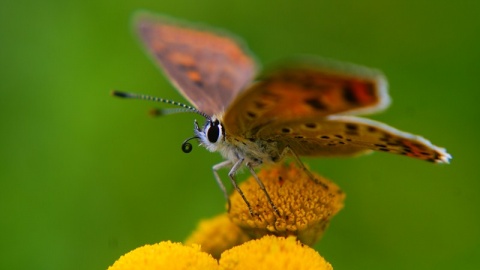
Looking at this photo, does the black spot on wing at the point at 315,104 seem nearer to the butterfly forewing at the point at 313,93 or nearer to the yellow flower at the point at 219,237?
the butterfly forewing at the point at 313,93

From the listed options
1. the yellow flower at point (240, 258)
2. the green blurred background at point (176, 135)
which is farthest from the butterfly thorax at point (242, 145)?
the green blurred background at point (176, 135)

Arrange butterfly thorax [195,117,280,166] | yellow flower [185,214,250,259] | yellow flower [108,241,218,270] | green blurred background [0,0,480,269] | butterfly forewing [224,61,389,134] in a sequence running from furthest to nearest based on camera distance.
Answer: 1. green blurred background [0,0,480,269]
2. yellow flower [185,214,250,259]
3. butterfly thorax [195,117,280,166]
4. yellow flower [108,241,218,270]
5. butterfly forewing [224,61,389,134]

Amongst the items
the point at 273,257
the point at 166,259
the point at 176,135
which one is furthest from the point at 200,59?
the point at 176,135

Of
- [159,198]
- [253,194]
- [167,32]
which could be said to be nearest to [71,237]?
[159,198]

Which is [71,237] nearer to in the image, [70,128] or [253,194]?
[70,128]

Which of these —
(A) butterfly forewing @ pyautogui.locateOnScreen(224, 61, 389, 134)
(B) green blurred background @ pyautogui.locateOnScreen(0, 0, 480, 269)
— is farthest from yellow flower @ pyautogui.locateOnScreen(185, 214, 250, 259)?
(B) green blurred background @ pyautogui.locateOnScreen(0, 0, 480, 269)

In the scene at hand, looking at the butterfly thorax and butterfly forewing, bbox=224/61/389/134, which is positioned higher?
butterfly forewing, bbox=224/61/389/134

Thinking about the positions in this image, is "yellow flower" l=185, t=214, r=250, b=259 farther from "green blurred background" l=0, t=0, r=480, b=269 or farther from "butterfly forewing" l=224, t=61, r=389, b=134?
"green blurred background" l=0, t=0, r=480, b=269
